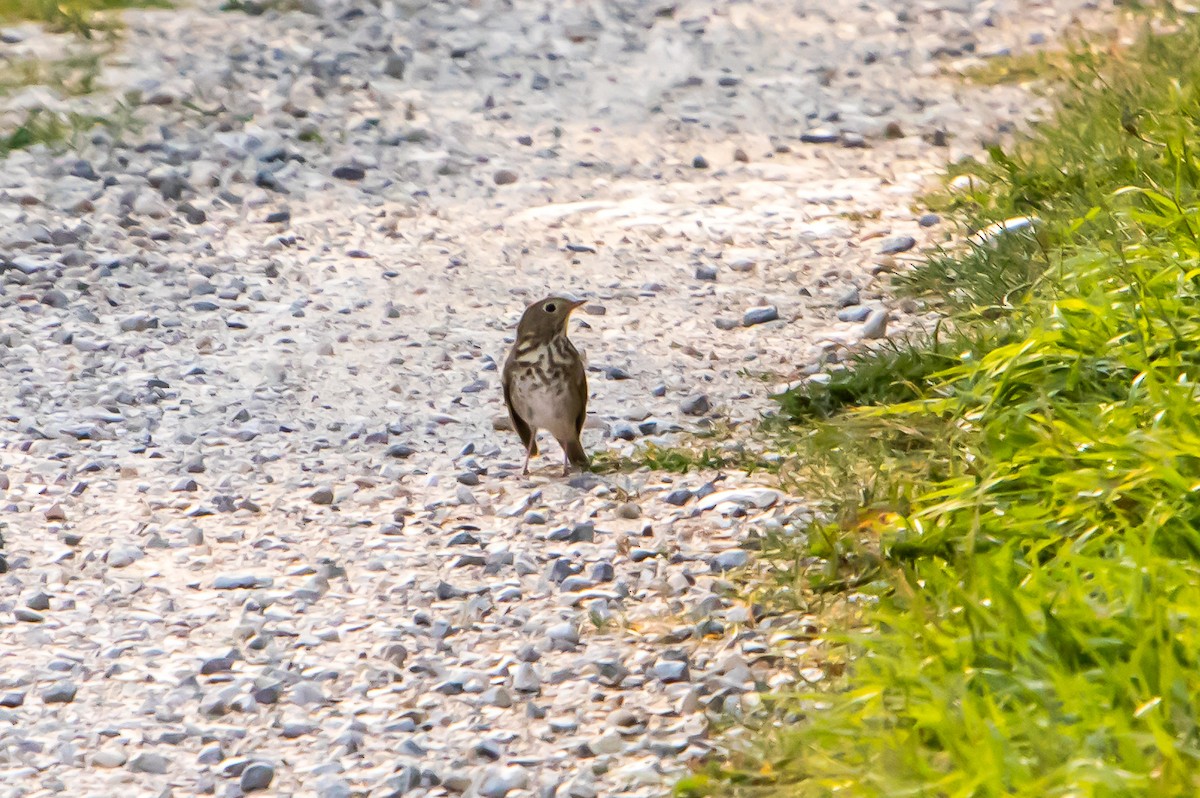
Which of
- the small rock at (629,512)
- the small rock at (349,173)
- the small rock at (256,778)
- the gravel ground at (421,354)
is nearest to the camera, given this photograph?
the small rock at (256,778)

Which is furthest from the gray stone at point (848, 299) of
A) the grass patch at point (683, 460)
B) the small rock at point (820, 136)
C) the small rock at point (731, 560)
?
the small rock at point (731, 560)

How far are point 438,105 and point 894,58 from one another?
351 centimetres

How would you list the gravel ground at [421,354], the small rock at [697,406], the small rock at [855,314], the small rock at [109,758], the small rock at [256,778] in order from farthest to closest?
the small rock at [855,314], the small rock at [697,406], the gravel ground at [421,354], the small rock at [109,758], the small rock at [256,778]

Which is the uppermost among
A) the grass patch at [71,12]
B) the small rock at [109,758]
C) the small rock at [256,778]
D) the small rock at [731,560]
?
the small rock at [731,560]

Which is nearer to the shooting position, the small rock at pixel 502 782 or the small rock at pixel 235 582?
the small rock at pixel 502 782

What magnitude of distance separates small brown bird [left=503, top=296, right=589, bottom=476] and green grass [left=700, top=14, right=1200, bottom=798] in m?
0.90

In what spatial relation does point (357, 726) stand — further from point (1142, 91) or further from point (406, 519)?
point (1142, 91)

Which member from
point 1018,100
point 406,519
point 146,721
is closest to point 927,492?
point 406,519

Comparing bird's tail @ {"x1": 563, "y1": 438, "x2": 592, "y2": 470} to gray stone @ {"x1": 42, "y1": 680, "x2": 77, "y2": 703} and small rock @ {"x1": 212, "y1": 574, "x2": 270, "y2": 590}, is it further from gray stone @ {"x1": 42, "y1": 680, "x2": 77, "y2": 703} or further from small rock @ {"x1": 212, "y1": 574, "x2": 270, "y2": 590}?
gray stone @ {"x1": 42, "y1": 680, "x2": 77, "y2": 703}

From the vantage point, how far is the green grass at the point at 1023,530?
154 inches

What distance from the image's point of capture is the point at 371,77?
39.5 ft

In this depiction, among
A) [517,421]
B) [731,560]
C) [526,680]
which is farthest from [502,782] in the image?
[517,421]

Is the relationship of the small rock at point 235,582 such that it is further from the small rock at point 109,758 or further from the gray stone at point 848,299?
the gray stone at point 848,299

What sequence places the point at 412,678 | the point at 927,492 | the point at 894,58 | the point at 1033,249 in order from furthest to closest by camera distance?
the point at 894,58, the point at 1033,249, the point at 927,492, the point at 412,678
